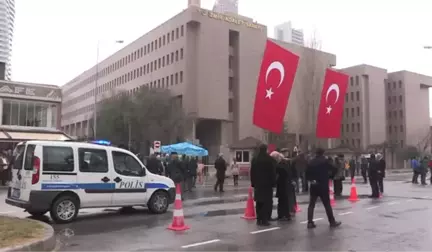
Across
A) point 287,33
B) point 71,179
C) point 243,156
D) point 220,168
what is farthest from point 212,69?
point 287,33

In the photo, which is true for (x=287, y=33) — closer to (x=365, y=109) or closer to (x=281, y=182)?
(x=365, y=109)

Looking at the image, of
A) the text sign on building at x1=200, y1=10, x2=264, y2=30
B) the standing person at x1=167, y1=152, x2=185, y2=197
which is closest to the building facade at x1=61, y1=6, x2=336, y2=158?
the text sign on building at x1=200, y1=10, x2=264, y2=30

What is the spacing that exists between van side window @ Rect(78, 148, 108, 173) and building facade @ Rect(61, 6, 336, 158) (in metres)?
47.8

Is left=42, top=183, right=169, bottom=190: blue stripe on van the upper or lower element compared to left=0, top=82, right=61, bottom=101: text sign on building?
lower

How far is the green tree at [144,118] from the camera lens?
56.8 metres

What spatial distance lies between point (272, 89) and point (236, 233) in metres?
6.13

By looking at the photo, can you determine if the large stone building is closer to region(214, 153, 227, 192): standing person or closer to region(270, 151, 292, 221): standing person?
region(214, 153, 227, 192): standing person

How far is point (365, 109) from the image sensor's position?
3725 inches

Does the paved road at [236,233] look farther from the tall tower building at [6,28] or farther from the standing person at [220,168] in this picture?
the tall tower building at [6,28]

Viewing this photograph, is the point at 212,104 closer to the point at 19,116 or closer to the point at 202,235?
the point at 19,116

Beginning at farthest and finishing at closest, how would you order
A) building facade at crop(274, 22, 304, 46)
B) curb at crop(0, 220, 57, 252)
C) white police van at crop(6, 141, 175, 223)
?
building facade at crop(274, 22, 304, 46)
white police van at crop(6, 141, 175, 223)
curb at crop(0, 220, 57, 252)

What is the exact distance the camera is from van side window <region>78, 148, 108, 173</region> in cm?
1128

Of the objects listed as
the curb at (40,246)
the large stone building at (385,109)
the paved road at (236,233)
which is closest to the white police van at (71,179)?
the paved road at (236,233)

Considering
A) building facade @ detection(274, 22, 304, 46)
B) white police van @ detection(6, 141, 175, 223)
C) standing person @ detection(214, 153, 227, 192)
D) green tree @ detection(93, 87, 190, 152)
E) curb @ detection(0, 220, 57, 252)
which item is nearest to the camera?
curb @ detection(0, 220, 57, 252)
